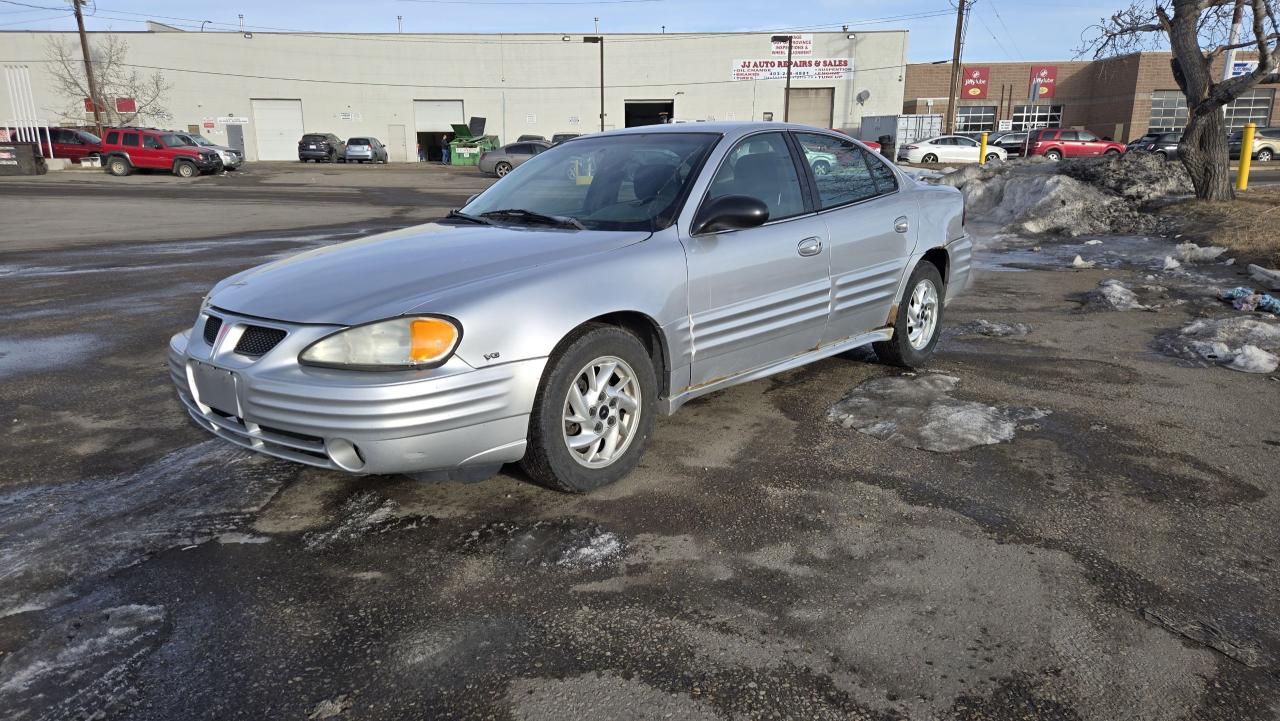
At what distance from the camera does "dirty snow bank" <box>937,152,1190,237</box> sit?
14.0 meters

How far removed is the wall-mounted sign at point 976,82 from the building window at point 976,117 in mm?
853

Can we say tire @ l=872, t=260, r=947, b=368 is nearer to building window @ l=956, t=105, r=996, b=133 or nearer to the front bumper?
the front bumper

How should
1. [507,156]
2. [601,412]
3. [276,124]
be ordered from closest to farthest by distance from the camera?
[601,412]
[507,156]
[276,124]

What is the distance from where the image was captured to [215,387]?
11.0ft

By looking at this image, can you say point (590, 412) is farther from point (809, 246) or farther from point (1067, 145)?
point (1067, 145)

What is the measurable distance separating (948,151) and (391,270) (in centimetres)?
3685

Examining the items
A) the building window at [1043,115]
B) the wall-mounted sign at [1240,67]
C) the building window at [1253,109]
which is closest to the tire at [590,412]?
the wall-mounted sign at [1240,67]

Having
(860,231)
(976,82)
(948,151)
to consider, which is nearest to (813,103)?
(976,82)

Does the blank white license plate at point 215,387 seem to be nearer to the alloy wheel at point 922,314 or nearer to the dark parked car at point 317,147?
the alloy wheel at point 922,314

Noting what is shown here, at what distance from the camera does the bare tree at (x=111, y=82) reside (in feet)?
174

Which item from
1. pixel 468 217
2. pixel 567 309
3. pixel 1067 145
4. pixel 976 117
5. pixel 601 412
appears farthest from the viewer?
pixel 976 117

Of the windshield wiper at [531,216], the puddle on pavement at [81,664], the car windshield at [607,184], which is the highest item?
the car windshield at [607,184]

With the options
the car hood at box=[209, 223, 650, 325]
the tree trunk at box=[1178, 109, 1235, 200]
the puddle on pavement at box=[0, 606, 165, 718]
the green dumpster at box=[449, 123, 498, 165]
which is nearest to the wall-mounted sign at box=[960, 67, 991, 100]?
the green dumpster at box=[449, 123, 498, 165]

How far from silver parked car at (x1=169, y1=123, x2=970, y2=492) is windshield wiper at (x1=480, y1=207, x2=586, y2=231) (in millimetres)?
15
